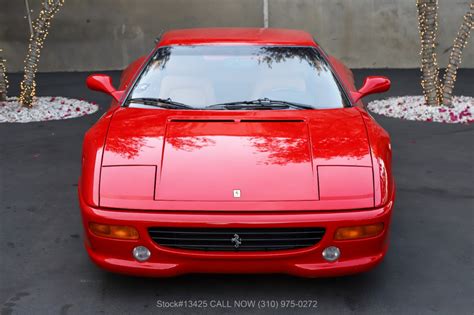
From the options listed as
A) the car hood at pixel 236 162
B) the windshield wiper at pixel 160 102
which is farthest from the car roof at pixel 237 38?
the car hood at pixel 236 162

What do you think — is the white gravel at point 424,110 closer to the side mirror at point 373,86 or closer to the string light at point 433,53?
the string light at point 433,53

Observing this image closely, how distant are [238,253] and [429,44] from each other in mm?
6653

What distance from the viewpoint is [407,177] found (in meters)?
5.75

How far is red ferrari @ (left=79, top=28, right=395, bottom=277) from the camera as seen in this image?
3.11m

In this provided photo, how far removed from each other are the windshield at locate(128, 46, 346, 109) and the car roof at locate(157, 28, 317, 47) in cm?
6

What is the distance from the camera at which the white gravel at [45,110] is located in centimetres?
864

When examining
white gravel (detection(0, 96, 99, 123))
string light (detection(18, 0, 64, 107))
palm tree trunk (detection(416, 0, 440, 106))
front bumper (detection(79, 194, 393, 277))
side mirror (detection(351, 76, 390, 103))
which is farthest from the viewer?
string light (detection(18, 0, 64, 107))

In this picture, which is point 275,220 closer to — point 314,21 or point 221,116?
point 221,116

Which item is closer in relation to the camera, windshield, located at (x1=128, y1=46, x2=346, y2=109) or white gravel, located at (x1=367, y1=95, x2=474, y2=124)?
windshield, located at (x1=128, y1=46, x2=346, y2=109)

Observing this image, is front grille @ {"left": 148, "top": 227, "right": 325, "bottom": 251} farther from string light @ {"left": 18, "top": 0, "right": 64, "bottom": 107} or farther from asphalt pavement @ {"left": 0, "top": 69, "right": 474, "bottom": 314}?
string light @ {"left": 18, "top": 0, "right": 64, "bottom": 107}

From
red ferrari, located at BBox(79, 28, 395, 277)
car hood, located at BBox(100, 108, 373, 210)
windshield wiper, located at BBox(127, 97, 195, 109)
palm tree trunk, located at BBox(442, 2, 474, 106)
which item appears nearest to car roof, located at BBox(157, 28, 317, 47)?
windshield wiper, located at BBox(127, 97, 195, 109)

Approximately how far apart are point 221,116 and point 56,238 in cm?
158

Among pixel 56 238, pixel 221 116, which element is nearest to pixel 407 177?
pixel 221 116

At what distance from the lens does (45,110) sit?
8.98m
